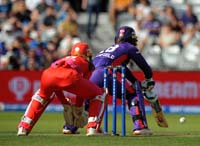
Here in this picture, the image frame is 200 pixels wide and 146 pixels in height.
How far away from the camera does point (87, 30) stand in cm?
2606

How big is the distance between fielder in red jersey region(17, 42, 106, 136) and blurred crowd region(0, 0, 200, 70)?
1012 centimetres

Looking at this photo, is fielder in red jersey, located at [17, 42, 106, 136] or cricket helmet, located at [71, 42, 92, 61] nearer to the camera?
fielder in red jersey, located at [17, 42, 106, 136]

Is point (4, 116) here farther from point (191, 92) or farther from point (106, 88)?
point (106, 88)

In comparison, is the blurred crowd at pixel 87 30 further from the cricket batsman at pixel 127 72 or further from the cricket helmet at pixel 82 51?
the cricket helmet at pixel 82 51

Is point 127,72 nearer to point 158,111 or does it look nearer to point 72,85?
point 158,111

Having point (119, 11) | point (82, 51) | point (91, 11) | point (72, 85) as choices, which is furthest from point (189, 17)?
point (72, 85)

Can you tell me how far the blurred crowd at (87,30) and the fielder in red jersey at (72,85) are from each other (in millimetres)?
10118

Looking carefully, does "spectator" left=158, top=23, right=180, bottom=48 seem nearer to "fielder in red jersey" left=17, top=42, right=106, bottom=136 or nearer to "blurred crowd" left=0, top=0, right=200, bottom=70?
"blurred crowd" left=0, top=0, right=200, bottom=70

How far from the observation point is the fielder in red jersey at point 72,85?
1325 centimetres

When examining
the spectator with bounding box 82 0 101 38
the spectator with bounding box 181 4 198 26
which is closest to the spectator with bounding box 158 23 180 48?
the spectator with bounding box 181 4 198 26

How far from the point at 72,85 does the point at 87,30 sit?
12.9 m

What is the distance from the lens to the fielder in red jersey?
13.2m

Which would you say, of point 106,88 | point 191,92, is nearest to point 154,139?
point 106,88

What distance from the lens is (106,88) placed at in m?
13.9
